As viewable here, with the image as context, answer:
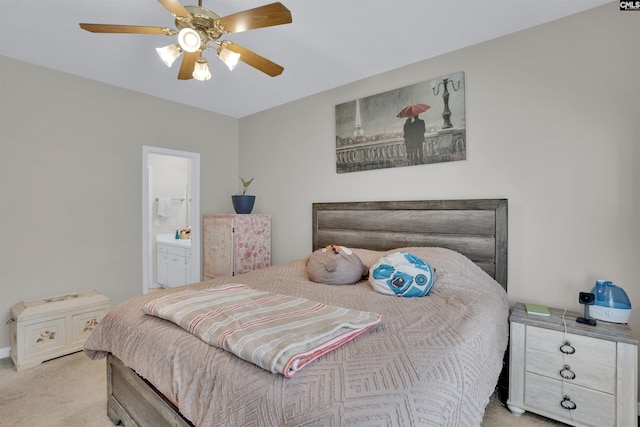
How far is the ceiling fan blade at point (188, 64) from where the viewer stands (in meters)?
1.92

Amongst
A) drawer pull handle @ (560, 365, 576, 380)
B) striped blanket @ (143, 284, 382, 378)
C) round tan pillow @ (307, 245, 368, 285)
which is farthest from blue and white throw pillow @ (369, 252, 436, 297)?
drawer pull handle @ (560, 365, 576, 380)

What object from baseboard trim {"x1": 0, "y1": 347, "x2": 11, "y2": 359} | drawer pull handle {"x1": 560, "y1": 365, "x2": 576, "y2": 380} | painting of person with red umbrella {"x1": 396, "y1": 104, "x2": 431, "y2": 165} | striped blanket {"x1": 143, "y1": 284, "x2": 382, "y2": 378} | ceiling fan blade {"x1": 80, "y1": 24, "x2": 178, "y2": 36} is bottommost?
baseboard trim {"x1": 0, "y1": 347, "x2": 11, "y2": 359}

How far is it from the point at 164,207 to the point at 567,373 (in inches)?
212

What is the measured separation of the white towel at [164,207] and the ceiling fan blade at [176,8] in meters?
4.05

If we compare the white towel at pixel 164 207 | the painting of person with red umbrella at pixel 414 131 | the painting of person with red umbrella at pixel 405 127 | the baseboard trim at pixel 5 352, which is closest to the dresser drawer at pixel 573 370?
the painting of person with red umbrella at pixel 405 127

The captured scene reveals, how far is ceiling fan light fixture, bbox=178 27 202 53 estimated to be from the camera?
5.12ft

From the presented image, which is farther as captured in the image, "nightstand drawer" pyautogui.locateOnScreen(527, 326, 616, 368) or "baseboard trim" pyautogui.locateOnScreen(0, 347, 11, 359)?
"baseboard trim" pyautogui.locateOnScreen(0, 347, 11, 359)

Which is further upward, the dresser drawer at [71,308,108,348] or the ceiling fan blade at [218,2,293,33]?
the ceiling fan blade at [218,2,293,33]

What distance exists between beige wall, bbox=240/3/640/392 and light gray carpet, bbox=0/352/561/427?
2.76 feet

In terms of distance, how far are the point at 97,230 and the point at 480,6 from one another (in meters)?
3.88

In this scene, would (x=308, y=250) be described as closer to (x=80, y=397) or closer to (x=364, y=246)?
(x=364, y=246)

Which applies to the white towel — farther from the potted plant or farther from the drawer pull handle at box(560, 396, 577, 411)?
the drawer pull handle at box(560, 396, 577, 411)

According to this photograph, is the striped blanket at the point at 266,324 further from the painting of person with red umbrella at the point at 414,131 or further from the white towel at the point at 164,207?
the white towel at the point at 164,207

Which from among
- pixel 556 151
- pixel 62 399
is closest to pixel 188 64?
pixel 62 399
